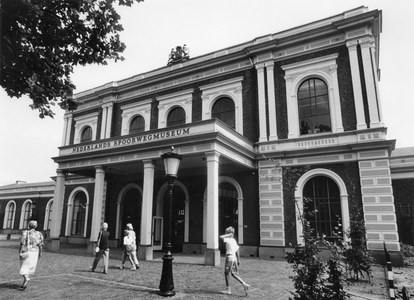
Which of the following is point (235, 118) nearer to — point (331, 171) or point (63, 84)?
point (331, 171)

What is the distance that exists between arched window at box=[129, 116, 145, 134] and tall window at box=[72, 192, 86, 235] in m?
6.98

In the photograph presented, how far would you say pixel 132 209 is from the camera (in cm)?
2131

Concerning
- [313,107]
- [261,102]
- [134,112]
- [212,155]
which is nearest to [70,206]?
[134,112]

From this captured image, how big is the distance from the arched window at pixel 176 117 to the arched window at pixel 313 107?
24.6 feet

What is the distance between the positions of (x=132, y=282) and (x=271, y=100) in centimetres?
1195

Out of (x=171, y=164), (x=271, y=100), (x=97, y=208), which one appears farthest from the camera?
(x=271, y=100)

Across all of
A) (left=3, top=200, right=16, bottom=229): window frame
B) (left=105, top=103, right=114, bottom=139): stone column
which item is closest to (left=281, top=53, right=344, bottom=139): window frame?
(left=105, top=103, right=114, bottom=139): stone column

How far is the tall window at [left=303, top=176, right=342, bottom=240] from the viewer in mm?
14844

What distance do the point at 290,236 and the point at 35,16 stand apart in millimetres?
A: 13764

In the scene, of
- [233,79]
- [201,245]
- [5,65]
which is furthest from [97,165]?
[5,65]

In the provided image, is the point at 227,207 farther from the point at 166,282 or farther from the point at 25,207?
the point at 25,207

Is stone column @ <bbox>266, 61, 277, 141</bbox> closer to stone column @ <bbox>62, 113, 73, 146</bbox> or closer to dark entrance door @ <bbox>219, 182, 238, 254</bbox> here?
dark entrance door @ <bbox>219, 182, 238, 254</bbox>

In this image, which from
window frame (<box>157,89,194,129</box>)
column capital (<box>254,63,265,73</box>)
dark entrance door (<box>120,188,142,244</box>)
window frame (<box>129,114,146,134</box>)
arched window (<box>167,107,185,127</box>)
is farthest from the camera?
window frame (<box>129,114,146,134</box>)

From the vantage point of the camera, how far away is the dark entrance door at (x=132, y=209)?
68.6 feet
